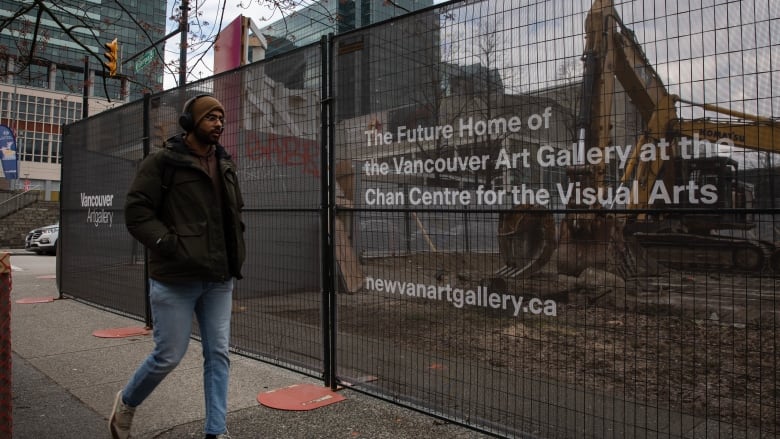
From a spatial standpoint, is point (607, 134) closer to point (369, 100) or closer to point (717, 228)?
point (717, 228)

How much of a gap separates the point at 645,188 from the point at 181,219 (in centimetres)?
268

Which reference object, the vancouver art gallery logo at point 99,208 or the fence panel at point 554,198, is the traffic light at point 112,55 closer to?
the vancouver art gallery logo at point 99,208

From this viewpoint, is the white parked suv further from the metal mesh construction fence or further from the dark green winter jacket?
the dark green winter jacket

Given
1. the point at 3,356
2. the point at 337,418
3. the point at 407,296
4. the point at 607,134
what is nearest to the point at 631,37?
the point at 607,134

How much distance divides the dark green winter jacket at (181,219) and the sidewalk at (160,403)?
1240mm

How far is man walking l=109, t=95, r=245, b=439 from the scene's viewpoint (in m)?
3.13

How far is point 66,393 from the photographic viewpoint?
175 inches

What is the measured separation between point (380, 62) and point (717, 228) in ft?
8.73

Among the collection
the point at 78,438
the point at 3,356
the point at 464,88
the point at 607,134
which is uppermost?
the point at 464,88

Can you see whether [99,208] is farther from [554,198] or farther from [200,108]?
[554,198]

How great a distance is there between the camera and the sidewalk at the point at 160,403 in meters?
3.68

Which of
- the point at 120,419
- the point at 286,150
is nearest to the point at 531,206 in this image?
the point at 286,150

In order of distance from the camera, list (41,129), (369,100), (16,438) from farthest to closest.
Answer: (41,129)
(369,100)
(16,438)

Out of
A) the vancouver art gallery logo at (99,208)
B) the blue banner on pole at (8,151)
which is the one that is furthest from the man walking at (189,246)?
the blue banner on pole at (8,151)
